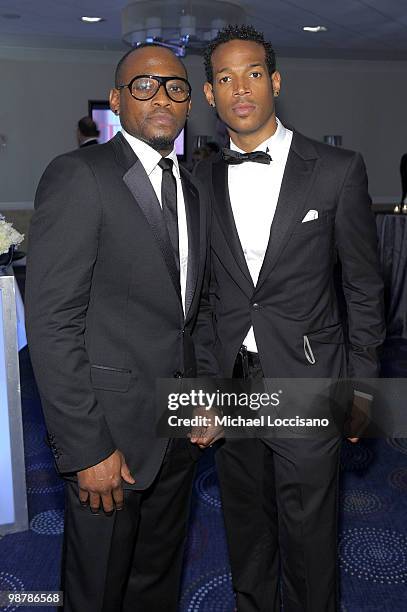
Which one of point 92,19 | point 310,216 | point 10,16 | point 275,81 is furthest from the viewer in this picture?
point 92,19

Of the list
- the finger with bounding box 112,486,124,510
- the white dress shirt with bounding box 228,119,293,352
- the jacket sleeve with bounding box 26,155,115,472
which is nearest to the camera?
the jacket sleeve with bounding box 26,155,115,472

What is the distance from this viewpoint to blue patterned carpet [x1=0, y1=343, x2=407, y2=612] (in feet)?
7.55

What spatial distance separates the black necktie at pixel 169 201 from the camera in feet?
5.26

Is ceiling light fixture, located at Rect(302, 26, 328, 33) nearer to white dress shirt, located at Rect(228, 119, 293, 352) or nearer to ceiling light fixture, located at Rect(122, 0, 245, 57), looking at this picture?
ceiling light fixture, located at Rect(122, 0, 245, 57)

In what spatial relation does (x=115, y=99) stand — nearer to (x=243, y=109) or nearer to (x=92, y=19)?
(x=243, y=109)

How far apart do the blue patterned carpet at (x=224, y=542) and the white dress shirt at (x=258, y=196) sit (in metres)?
1.17

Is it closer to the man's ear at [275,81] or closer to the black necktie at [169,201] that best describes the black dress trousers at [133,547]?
the black necktie at [169,201]

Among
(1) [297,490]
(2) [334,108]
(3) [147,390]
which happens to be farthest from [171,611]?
(2) [334,108]

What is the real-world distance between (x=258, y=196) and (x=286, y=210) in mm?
128

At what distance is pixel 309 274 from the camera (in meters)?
1.75

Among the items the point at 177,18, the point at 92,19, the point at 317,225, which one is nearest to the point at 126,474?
the point at 317,225

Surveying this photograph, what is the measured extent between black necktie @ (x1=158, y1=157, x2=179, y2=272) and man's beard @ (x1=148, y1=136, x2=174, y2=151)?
3cm

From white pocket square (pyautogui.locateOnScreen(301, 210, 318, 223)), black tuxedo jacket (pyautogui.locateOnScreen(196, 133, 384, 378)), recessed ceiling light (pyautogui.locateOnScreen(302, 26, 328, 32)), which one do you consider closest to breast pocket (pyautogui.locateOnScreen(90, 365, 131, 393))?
black tuxedo jacket (pyautogui.locateOnScreen(196, 133, 384, 378))

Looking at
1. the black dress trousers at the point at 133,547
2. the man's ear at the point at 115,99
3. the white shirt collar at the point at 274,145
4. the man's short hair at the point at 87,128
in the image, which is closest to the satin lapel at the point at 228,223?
the white shirt collar at the point at 274,145
